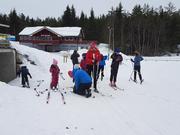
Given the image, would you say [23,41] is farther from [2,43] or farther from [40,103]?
[40,103]

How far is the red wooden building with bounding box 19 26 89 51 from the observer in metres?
53.2

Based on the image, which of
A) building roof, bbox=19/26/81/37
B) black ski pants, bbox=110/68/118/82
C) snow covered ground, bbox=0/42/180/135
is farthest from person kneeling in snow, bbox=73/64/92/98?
building roof, bbox=19/26/81/37

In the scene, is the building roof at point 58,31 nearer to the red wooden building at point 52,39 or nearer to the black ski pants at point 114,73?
the red wooden building at point 52,39

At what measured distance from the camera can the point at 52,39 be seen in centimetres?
5328

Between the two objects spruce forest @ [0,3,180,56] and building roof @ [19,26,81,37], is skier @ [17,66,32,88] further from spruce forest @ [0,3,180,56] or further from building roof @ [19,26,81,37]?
spruce forest @ [0,3,180,56]

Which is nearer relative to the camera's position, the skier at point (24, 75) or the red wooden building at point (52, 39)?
the skier at point (24, 75)

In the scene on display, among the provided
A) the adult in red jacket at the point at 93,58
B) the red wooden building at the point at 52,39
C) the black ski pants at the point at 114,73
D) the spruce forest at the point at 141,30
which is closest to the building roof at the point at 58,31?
the red wooden building at the point at 52,39

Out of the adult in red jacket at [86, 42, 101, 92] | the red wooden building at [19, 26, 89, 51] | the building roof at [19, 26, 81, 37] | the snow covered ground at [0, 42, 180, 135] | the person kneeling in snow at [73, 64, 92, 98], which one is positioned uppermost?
the building roof at [19, 26, 81, 37]

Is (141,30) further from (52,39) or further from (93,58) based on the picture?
(93,58)

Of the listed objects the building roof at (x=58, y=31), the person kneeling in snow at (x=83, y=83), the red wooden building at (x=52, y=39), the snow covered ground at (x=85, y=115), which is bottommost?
the snow covered ground at (x=85, y=115)

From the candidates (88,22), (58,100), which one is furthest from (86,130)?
(88,22)

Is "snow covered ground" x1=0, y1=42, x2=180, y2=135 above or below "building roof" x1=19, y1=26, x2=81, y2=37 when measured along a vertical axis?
below

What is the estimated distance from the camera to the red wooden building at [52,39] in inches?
2094

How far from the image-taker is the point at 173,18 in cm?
6194
